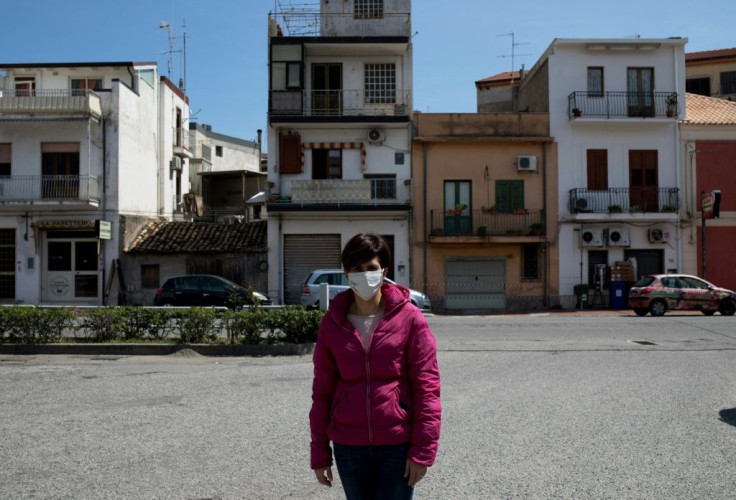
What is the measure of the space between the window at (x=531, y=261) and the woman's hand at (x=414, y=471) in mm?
27706

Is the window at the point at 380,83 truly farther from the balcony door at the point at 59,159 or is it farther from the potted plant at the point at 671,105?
the balcony door at the point at 59,159

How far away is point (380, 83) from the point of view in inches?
1225

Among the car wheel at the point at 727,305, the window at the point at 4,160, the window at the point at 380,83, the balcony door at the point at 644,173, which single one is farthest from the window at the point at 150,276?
the car wheel at the point at 727,305

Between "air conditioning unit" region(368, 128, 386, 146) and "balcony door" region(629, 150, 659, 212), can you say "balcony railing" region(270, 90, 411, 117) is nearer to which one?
"air conditioning unit" region(368, 128, 386, 146)

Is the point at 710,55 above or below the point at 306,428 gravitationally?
above

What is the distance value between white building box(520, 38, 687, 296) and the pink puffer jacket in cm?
2798

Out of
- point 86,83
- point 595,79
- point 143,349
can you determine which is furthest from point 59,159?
point 595,79

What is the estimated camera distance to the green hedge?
14.0m

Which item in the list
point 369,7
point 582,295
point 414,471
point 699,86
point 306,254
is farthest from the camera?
point 699,86

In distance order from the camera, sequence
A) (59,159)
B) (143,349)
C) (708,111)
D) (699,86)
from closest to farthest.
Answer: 1. (143,349)
2. (59,159)
3. (708,111)
4. (699,86)

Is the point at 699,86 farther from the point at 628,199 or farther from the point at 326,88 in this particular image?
the point at 326,88

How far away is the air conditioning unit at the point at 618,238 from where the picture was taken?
3017 cm

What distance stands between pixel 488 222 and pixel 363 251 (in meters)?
27.0

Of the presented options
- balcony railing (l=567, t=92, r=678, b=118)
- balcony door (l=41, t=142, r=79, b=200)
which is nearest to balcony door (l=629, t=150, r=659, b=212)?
balcony railing (l=567, t=92, r=678, b=118)
